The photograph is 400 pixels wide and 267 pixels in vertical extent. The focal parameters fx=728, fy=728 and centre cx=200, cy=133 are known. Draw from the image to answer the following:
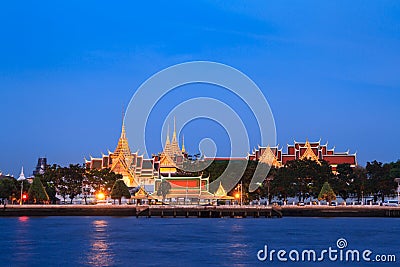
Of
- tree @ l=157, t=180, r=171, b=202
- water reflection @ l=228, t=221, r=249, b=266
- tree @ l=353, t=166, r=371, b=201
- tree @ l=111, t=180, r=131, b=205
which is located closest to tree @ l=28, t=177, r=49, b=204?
tree @ l=111, t=180, r=131, b=205

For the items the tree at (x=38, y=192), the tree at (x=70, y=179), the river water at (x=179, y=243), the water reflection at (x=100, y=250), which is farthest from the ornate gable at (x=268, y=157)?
the water reflection at (x=100, y=250)

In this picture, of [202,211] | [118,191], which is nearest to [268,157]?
[118,191]

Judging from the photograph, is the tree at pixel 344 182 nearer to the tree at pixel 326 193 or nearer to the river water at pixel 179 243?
the tree at pixel 326 193

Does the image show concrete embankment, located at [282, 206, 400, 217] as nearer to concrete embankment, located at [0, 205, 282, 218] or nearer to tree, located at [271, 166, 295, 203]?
Result: concrete embankment, located at [0, 205, 282, 218]

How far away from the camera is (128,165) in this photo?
114625 mm

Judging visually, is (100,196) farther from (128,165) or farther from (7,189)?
(128,165)

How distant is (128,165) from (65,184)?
80.1 feet

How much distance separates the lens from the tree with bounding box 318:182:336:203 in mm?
85250

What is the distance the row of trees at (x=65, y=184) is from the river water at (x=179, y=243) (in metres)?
22.1

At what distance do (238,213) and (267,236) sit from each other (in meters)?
28.8

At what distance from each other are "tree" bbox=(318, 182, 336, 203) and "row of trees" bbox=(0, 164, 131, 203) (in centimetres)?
2474

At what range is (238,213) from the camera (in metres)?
83.1

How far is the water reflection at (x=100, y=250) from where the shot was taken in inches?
1537

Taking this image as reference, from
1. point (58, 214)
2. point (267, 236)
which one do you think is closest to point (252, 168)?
point (58, 214)
